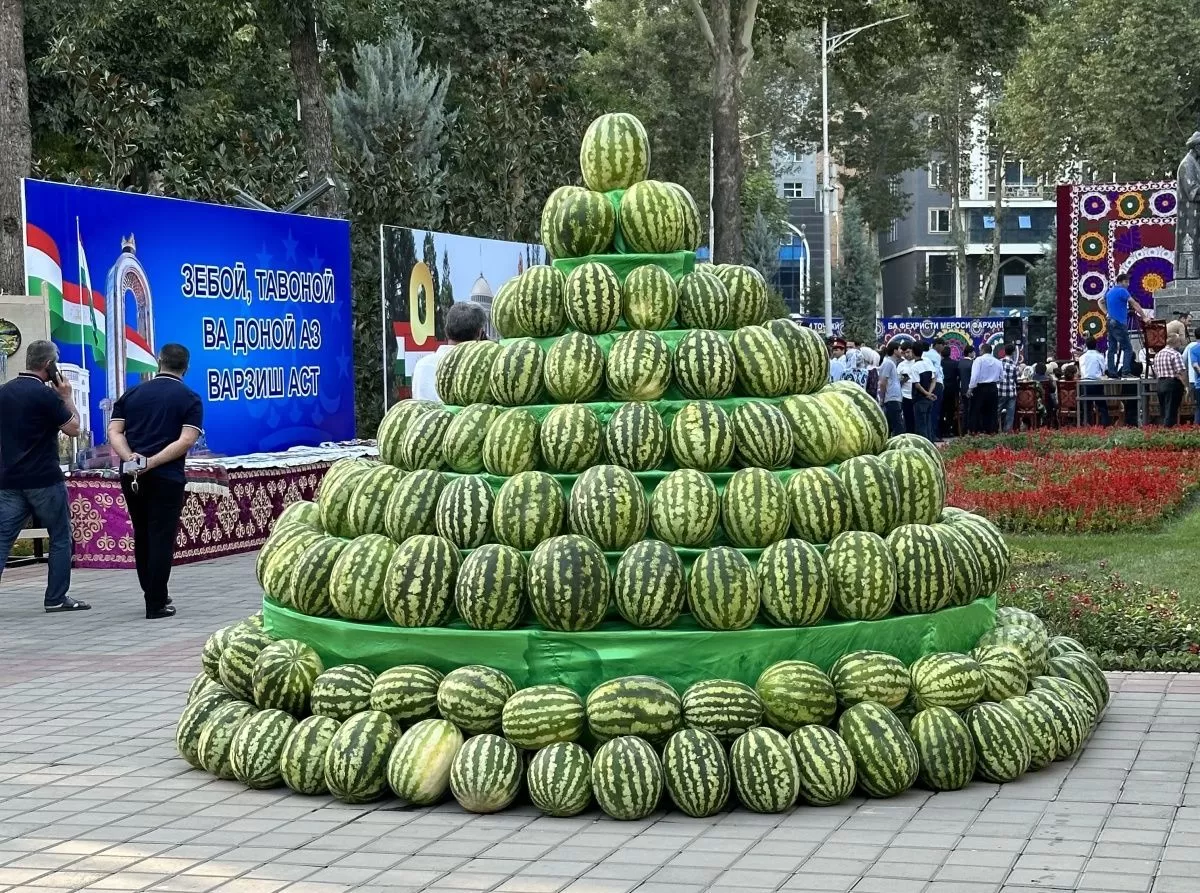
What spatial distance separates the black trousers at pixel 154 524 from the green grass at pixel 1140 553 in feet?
22.3

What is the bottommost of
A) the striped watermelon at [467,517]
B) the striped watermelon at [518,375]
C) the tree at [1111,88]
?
the striped watermelon at [467,517]

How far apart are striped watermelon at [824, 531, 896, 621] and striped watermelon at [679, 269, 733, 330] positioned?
1.30 m

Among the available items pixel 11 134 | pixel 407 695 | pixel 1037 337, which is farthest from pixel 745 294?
pixel 1037 337

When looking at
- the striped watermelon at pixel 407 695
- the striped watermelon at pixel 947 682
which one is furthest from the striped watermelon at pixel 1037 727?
the striped watermelon at pixel 407 695

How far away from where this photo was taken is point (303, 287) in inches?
744

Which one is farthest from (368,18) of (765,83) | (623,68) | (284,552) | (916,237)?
(916,237)

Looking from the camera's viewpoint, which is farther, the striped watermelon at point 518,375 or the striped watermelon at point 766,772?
the striped watermelon at point 518,375

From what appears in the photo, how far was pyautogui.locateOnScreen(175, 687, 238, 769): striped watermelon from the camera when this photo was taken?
7.52m

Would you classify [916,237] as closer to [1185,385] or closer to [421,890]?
[1185,385]

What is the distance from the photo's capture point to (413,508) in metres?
7.27

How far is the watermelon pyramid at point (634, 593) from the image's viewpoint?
6645 mm

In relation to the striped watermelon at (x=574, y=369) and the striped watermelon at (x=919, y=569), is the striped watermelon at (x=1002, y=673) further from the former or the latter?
the striped watermelon at (x=574, y=369)

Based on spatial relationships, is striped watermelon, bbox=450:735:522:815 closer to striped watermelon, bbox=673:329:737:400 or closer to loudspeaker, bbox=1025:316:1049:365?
striped watermelon, bbox=673:329:737:400

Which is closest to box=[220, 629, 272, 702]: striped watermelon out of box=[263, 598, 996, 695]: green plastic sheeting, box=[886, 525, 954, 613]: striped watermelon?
box=[263, 598, 996, 695]: green plastic sheeting
